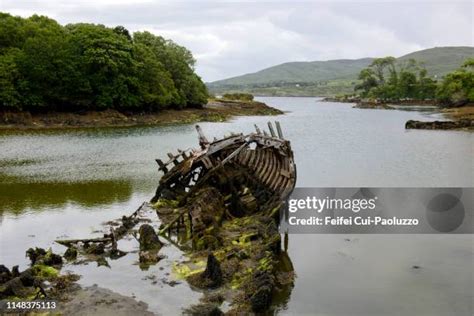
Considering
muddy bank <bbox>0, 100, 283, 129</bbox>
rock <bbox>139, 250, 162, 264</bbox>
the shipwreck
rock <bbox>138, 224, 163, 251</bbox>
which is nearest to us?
the shipwreck

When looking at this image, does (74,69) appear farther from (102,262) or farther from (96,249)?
(102,262)

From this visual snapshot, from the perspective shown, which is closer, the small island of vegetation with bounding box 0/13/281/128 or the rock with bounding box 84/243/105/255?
the rock with bounding box 84/243/105/255

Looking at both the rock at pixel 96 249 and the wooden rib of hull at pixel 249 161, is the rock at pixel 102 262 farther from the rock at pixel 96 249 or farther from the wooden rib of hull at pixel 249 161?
the wooden rib of hull at pixel 249 161

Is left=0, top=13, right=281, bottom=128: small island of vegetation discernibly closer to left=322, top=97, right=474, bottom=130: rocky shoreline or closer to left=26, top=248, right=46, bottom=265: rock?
left=322, top=97, right=474, bottom=130: rocky shoreline

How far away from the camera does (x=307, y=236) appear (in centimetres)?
2438

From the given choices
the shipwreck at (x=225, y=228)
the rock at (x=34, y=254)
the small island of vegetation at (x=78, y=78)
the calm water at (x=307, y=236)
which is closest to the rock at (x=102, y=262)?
the shipwreck at (x=225, y=228)

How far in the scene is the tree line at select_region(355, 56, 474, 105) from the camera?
123 m

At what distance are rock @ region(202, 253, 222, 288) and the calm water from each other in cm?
77

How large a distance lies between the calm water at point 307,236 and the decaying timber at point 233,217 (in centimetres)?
93

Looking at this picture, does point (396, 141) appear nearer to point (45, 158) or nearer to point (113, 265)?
point (45, 158)

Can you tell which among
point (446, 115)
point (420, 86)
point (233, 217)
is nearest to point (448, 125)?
point (446, 115)

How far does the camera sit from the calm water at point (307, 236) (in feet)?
57.8

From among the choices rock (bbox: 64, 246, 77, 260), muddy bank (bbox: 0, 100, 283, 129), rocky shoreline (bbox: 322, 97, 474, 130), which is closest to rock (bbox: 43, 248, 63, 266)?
rock (bbox: 64, 246, 77, 260)

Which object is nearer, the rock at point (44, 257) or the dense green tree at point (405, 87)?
the rock at point (44, 257)
